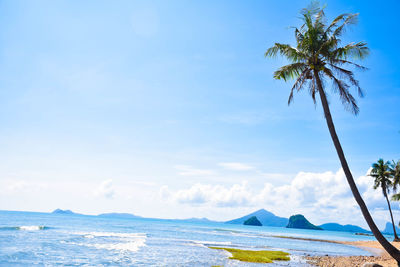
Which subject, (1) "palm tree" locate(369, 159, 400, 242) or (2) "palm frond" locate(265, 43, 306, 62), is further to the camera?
(1) "palm tree" locate(369, 159, 400, 242)

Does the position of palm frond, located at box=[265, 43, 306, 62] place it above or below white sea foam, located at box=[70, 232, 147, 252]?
above

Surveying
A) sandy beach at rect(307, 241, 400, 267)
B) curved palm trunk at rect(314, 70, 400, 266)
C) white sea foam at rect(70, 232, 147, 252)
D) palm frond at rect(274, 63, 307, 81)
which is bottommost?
white sea foam at rect(70, 232, 147, 252)

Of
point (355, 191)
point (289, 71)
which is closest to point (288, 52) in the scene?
point (289, 71)

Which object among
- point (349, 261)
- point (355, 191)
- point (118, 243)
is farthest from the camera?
point (118, 243)

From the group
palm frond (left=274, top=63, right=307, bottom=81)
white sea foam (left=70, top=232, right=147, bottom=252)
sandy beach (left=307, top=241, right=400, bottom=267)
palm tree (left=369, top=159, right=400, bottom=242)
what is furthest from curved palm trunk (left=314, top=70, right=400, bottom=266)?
palm tree (left=369, top=159, right=400, bottom=242)

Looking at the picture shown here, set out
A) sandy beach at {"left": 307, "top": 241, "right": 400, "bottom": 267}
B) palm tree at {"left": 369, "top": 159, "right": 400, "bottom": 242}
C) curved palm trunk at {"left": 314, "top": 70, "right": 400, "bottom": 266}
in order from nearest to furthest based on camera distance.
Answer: curved palm trunk at {"left": 314, "top": 70, "right": 400, "bottom": 266}, sandy beach at {"left": 307, "top": 241, "right": 400, "bottom": 267}, palm tree at {"left": 369, "top": 159, "right": 400, "bottom": 242}

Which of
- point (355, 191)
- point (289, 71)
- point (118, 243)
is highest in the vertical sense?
point (289, 71)

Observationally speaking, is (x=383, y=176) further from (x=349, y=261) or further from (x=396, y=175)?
(x=349, y=261)

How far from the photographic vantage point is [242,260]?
2456cm

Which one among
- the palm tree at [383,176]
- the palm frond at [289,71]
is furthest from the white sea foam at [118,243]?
the palm tree at [383,176]

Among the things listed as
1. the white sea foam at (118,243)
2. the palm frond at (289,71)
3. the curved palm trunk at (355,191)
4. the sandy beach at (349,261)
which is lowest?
the white sea foam at (118,243)

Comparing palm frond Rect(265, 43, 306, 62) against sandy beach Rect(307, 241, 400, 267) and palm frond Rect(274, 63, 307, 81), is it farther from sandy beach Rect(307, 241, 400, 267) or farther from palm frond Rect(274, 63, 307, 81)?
sandy beach Rect(307, 241, 400, 267)

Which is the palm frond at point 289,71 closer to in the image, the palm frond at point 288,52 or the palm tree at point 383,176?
the palm frond at point 288,52

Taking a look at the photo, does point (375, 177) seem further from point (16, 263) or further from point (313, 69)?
point (16, 263)
